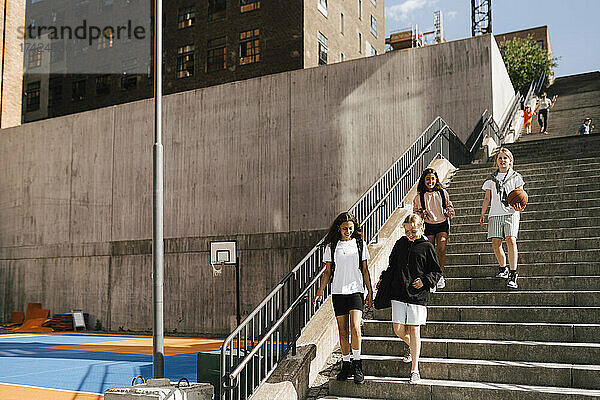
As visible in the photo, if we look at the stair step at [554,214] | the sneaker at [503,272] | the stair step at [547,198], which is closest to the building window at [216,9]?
the stair step at [547,198]

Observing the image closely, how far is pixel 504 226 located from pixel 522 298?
1042 millimetres

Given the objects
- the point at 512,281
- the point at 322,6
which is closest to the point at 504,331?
the point at 512,281

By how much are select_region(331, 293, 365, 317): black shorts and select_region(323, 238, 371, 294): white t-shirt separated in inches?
2.1

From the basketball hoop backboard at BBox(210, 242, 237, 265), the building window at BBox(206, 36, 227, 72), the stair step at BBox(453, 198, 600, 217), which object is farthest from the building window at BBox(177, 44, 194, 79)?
the stair step at BBox(453, 198, 600, 217)

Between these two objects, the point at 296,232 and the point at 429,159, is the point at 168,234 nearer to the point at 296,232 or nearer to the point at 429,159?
the point at 296,232

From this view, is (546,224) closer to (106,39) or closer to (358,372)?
(358,372)

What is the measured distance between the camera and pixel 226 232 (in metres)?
21.1

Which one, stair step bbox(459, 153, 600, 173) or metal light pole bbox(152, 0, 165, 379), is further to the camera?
stair step bbox(459, 153, 600, 173)

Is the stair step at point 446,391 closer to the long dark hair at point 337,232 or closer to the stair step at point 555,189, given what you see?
the long dark hair at point 337,232

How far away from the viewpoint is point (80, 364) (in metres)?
13.1

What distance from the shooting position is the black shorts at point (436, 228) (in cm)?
900

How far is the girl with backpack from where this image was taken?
8.98m

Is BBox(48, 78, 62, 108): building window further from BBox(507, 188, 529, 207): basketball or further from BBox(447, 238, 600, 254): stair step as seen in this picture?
BBox(507, 188, 529, 207): basketball

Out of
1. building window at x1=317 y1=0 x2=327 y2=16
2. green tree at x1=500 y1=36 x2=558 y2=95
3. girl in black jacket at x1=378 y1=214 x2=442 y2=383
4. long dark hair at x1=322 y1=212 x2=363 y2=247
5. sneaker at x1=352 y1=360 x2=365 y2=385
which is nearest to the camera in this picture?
girl in black jacket at x1=378 y1=214 x2=442 y2=383
